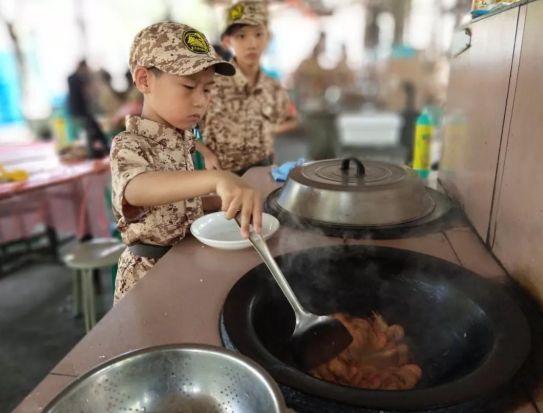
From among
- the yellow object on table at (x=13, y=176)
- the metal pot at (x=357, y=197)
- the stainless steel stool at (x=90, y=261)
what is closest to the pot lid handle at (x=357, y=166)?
the metal pot at (x=357, y=197)

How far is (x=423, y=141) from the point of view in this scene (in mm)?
2043

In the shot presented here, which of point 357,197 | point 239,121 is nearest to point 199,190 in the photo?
point 357,197

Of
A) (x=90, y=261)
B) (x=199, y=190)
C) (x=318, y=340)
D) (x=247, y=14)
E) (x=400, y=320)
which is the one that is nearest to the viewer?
(x=318, y=340)

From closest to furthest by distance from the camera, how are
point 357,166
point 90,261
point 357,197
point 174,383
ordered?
point 174,383, point 357,197, point 357,166, point 90,261

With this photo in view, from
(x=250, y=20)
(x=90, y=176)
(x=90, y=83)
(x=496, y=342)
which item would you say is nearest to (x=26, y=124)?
(x=90, y=83)

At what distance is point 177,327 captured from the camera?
0.84m

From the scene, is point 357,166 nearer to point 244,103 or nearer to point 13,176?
point 244,103

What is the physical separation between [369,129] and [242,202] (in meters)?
6.46

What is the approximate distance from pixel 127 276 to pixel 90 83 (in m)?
4.28

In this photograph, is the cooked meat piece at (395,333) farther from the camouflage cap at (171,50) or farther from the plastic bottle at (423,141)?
the plastic bottle at (423,141)

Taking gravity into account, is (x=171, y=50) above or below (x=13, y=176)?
above

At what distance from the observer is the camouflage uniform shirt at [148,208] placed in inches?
45.4

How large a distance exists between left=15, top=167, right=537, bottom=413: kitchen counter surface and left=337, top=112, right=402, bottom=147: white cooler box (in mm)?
5813

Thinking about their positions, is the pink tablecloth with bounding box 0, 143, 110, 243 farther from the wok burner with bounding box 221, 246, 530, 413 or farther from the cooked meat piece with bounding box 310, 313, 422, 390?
the cooked meat piece with bounding box 310, 313, 422, 390
